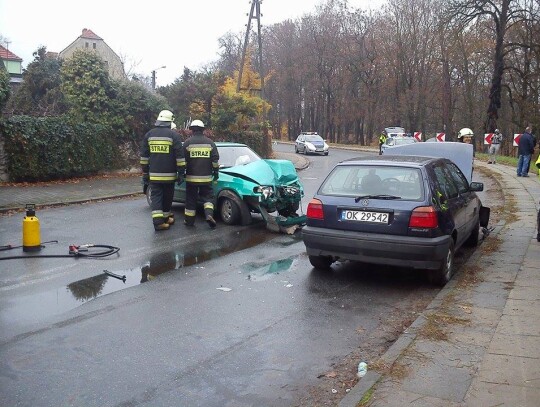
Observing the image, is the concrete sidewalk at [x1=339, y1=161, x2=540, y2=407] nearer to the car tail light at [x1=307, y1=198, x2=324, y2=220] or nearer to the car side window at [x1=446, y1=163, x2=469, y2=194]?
the car side window at [x1=446, y1=163, x2=469, y2=194]

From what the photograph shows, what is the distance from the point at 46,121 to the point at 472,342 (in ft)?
48.9

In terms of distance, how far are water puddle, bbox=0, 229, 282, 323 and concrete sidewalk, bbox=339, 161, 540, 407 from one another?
2499 millimetres

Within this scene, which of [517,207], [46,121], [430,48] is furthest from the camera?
[430,48]

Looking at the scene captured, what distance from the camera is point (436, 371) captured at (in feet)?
14.4

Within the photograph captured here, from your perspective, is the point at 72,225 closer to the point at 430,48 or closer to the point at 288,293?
the point at 288,293

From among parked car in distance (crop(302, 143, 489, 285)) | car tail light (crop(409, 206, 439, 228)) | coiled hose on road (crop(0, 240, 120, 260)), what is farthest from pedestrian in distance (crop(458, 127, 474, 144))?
coiled hose on road (crop(0, 240, 120, 260))

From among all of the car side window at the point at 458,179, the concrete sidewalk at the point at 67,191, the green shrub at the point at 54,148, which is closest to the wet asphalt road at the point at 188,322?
the car side window at the point at 458,179

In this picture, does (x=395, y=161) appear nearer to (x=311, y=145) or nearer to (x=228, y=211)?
(x=228, y=211)

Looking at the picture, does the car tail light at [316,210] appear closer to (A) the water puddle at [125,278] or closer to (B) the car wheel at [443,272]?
(A) the water puddle at [125,278]

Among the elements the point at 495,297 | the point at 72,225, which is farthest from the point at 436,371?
the point at 72,225

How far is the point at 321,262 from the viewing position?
748 cm

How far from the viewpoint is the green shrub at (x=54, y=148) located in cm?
1598

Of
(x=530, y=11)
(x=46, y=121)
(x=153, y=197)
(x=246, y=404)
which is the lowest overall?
(x=246, y=404)

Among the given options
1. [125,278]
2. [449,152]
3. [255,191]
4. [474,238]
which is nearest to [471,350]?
[125,278]
